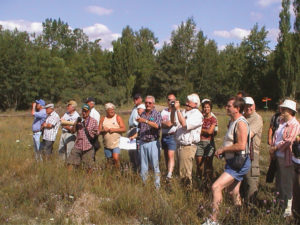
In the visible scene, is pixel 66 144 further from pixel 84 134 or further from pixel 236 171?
pixel 236 171

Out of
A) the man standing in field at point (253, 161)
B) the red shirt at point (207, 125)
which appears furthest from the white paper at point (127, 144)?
the man standing in field at point (253, 161)

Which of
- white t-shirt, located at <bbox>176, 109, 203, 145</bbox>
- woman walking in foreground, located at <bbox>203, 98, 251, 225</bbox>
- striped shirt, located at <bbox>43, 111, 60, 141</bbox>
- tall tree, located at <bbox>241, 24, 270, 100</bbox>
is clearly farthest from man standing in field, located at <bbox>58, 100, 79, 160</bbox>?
tall tree, located at <bbox>241, 24, 270, 100</bbox>

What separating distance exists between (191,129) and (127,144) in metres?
1.62

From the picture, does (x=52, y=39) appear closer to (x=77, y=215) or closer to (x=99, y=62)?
(x=99, y=62)

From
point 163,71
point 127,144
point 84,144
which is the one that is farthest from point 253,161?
point 163,71

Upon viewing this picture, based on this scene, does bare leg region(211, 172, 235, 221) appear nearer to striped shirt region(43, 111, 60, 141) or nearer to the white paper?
the white paper

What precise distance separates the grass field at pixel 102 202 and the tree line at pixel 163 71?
30323 millimetres

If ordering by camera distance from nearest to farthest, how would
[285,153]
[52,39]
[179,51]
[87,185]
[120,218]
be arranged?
1. [120,218]
2. [285,153]
3. [87,185]
4. [179,51]
5. [52,39]

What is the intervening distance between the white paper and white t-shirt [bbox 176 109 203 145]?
50.1 inches

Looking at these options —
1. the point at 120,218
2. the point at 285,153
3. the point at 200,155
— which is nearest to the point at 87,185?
the point at 120,218

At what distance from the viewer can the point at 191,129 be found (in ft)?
16.0

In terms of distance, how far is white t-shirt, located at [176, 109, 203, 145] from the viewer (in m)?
4.84

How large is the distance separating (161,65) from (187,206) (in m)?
37.5

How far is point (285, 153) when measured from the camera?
406 cm
